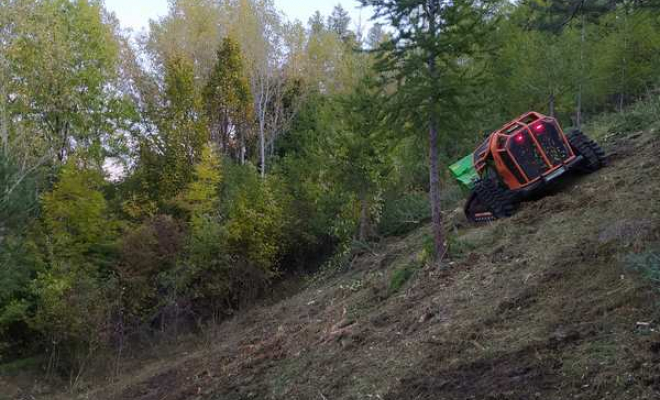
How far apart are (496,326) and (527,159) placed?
6115 millimetres

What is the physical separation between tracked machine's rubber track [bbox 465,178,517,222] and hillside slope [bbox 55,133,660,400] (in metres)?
0.36

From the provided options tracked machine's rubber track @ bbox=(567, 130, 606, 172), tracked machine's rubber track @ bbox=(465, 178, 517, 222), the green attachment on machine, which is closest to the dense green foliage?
the green attachment on machine

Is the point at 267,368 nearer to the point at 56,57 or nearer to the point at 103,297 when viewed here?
the point at 103,297

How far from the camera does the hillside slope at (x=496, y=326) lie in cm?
546

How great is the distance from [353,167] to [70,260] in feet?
30.8

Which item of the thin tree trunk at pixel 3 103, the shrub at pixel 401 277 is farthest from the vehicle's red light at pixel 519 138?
the thin tree trunk at pixel 3 103

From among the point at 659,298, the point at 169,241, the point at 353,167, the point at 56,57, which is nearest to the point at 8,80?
the point at 56,57

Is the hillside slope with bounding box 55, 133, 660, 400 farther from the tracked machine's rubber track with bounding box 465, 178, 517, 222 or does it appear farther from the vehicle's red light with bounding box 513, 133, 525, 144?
the vehicle's red light with bounding box 513, 133, 525, 144

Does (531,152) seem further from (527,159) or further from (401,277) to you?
(401,277)

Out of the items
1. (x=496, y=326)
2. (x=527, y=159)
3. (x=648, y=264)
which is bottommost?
(x=496, y=326)

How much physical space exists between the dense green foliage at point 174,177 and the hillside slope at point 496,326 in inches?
72.9

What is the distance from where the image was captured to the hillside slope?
5465 mm

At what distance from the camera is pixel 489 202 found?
505 inches

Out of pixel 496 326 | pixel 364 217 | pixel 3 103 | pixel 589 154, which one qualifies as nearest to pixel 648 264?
pixel 496 326
